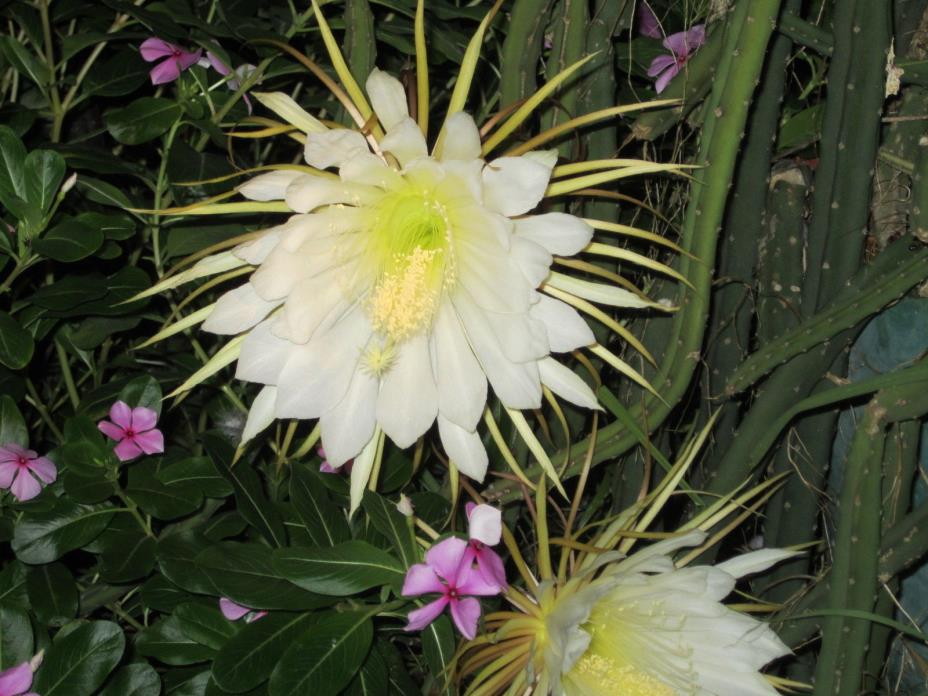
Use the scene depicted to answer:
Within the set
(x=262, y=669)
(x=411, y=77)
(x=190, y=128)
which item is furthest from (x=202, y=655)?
(x=190, y=128)

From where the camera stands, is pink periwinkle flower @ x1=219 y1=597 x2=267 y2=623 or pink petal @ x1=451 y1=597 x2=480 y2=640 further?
pink periwinkle flower @ x1=219 y1=597 x2=267 y2=623

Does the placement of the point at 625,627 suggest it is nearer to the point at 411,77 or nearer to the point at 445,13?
the point at 411,77

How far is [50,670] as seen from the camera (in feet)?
2.62

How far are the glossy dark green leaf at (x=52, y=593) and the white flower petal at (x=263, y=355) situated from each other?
378 millimetres

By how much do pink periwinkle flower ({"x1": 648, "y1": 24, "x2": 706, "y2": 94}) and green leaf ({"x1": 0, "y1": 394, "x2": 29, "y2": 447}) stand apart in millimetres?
805

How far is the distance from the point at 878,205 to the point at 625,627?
21.0 inches

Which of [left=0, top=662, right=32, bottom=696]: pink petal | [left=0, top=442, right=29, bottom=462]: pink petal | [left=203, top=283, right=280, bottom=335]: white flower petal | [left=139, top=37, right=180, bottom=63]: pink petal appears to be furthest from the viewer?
[left=139, top=37, right=180, bottom=63]: pink petal

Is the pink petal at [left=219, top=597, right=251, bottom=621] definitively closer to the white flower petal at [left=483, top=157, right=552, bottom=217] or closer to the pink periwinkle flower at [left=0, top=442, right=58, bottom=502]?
the pink periwinkle flower at [left=0, top=442, right=58, bottom=502]

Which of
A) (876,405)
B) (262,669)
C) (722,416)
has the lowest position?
(262,669)

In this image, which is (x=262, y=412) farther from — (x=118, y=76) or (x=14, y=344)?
(x=118, y=76)

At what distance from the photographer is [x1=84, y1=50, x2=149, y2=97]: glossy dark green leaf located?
1.03m

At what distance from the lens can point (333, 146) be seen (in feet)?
1.92

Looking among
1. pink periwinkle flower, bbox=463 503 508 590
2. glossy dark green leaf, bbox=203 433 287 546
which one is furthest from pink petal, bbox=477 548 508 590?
glossy dark green leaf, bbox=203 433 287 546

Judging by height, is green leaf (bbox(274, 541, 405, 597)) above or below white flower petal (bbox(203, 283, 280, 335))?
below
